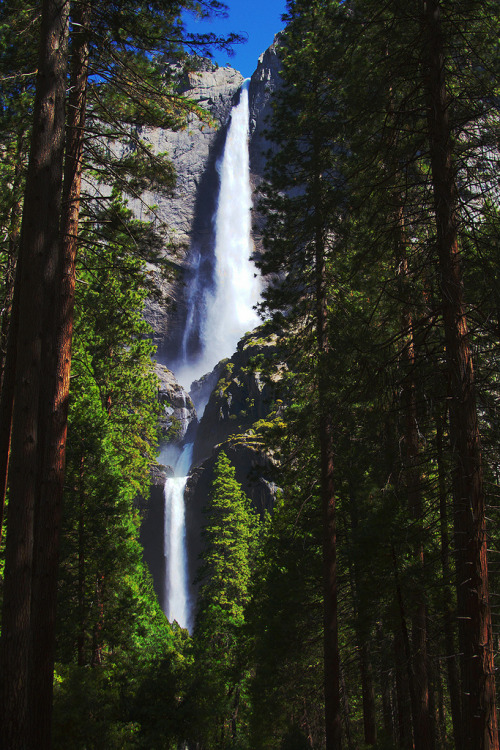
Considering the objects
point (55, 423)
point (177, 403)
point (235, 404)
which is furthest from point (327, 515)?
point (177, 403)

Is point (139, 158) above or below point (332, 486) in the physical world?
above

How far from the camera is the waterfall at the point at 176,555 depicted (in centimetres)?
4400

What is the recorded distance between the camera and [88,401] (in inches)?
513

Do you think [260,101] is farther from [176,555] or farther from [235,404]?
[176,555]

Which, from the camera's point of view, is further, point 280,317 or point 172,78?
point 280,317

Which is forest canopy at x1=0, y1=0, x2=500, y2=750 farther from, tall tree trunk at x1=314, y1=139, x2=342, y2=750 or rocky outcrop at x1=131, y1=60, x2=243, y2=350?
rocky outcrop at x1=131, y1=60, x2=243, y2=350

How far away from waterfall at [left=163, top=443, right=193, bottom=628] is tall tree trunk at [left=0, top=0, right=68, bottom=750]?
41.2 metres

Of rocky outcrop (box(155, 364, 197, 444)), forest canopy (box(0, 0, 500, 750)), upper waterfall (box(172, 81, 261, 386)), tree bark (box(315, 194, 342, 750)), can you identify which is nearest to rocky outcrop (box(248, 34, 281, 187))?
upper waterfall (box(172, 81, 261, 386))

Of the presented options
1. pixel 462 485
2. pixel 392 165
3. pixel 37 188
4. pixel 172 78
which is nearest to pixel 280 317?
pixel 172 78

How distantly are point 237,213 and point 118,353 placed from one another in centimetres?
7017

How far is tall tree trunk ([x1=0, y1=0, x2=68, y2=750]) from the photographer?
4656 mm

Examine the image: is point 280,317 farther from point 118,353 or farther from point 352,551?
point 118,353

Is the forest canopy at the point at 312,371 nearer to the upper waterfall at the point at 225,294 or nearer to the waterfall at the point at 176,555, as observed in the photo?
the waterfall at the point at 176,555

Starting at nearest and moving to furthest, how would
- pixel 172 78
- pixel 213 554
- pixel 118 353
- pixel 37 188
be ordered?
pixel 37 188 → pixel 172 78 → pixel 118 353 → pixel 213 554
